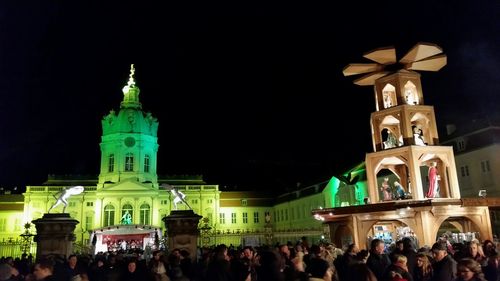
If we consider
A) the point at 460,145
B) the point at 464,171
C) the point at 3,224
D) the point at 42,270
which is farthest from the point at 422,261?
the point at 3,224

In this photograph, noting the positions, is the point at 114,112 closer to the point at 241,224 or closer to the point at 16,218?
the point at 16,218

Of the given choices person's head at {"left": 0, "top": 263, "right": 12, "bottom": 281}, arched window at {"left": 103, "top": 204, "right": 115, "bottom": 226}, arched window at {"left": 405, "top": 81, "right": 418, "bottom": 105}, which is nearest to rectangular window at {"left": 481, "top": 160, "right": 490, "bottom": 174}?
arched window at {"left": 405, "top": 81, "right": 418, "bottom": 105}

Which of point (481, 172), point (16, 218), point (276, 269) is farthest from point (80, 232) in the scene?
point (276, 269)

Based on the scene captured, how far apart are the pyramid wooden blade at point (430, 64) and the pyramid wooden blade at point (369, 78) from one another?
1359 millimetres

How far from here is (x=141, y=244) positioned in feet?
155

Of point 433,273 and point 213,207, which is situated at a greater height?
point 213,207

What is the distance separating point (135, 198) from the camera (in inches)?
2640

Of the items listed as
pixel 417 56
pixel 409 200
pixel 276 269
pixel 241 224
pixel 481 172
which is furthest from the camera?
pixel 241 224

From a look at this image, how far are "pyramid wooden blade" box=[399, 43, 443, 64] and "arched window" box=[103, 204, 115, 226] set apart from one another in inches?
2188

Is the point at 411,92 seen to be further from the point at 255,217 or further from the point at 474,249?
the point at 255,217

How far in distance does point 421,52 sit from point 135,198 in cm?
5499

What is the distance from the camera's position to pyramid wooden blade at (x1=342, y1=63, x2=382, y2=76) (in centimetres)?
2262

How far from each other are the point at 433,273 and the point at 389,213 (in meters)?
11.2

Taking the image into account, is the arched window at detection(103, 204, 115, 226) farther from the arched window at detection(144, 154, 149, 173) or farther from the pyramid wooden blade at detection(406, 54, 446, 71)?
the pyramid wooden blade at detection(406, 54, 446, 71)
